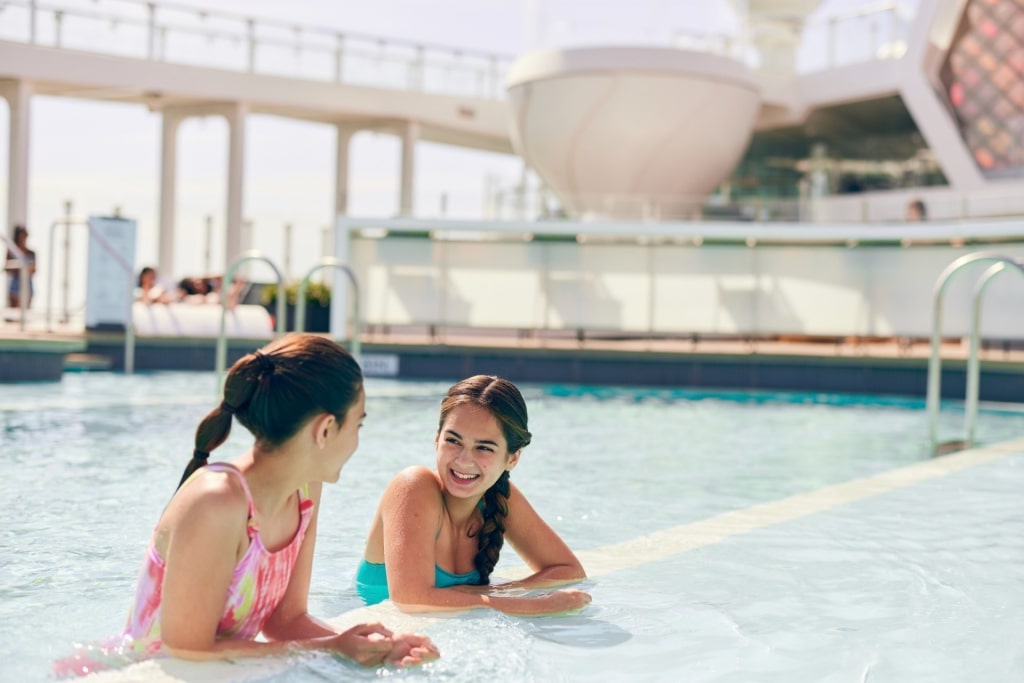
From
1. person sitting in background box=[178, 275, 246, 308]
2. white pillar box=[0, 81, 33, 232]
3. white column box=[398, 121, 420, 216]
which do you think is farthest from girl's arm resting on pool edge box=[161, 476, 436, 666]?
white column box=[398, 121, 420, 216]

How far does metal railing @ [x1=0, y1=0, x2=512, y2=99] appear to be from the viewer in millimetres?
24328

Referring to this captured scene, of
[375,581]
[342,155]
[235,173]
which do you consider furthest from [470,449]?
[342,155]

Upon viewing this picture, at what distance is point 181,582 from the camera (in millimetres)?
2375

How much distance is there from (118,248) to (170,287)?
7.60 meters

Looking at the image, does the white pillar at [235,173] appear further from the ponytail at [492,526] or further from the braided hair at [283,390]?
the braided hair at [283,390]

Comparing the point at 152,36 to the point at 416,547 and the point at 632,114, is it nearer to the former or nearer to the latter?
the point at 632,114

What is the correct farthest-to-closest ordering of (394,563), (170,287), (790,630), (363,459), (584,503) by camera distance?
(170,287)
(363,459)
(584,503)
(790,630)
(394,563)

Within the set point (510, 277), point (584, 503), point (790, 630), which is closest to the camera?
point (790, 630)

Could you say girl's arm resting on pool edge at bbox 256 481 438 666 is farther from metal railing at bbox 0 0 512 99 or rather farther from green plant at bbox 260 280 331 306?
metal railing at bbox 0 0 512 99

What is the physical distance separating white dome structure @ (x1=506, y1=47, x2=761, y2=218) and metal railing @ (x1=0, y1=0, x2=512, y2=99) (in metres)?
1.86

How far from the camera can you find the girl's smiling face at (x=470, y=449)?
3.45 meters

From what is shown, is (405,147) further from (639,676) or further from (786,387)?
(639,676)

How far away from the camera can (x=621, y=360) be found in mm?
15898

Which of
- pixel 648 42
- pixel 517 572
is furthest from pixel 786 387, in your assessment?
pixel 648 42
